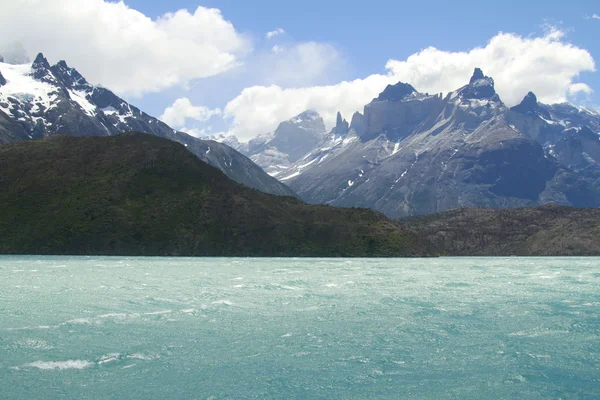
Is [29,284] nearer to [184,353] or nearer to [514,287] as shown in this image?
[184,353]

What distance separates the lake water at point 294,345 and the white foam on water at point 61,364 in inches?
5.0

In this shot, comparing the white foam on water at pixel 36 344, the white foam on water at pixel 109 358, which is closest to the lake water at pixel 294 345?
the white foam on water at pixel 36 344

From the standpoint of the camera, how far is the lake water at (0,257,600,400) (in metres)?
34.2

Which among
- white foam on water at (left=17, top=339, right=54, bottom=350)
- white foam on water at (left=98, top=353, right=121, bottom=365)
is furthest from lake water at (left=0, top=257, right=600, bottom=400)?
white foam on water at (left=98, top=353, right=121, bottom=365)

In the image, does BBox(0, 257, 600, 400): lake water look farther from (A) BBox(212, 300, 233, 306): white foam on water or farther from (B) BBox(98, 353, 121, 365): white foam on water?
(B) BBox(98, 353, 121, 365): white foam on water

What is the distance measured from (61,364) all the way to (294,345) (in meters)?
17.1

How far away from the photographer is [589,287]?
97562mm

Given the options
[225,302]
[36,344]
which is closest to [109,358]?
[36,344]

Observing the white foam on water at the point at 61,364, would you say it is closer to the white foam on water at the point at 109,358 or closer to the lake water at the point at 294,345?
the lake water at the point at 294,345

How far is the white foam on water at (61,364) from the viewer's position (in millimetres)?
37875

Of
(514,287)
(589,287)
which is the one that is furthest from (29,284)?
(589,287)

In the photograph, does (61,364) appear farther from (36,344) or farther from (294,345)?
(294,345)

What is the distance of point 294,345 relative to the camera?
45.8 meters

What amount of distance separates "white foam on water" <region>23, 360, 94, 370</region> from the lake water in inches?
5.0
